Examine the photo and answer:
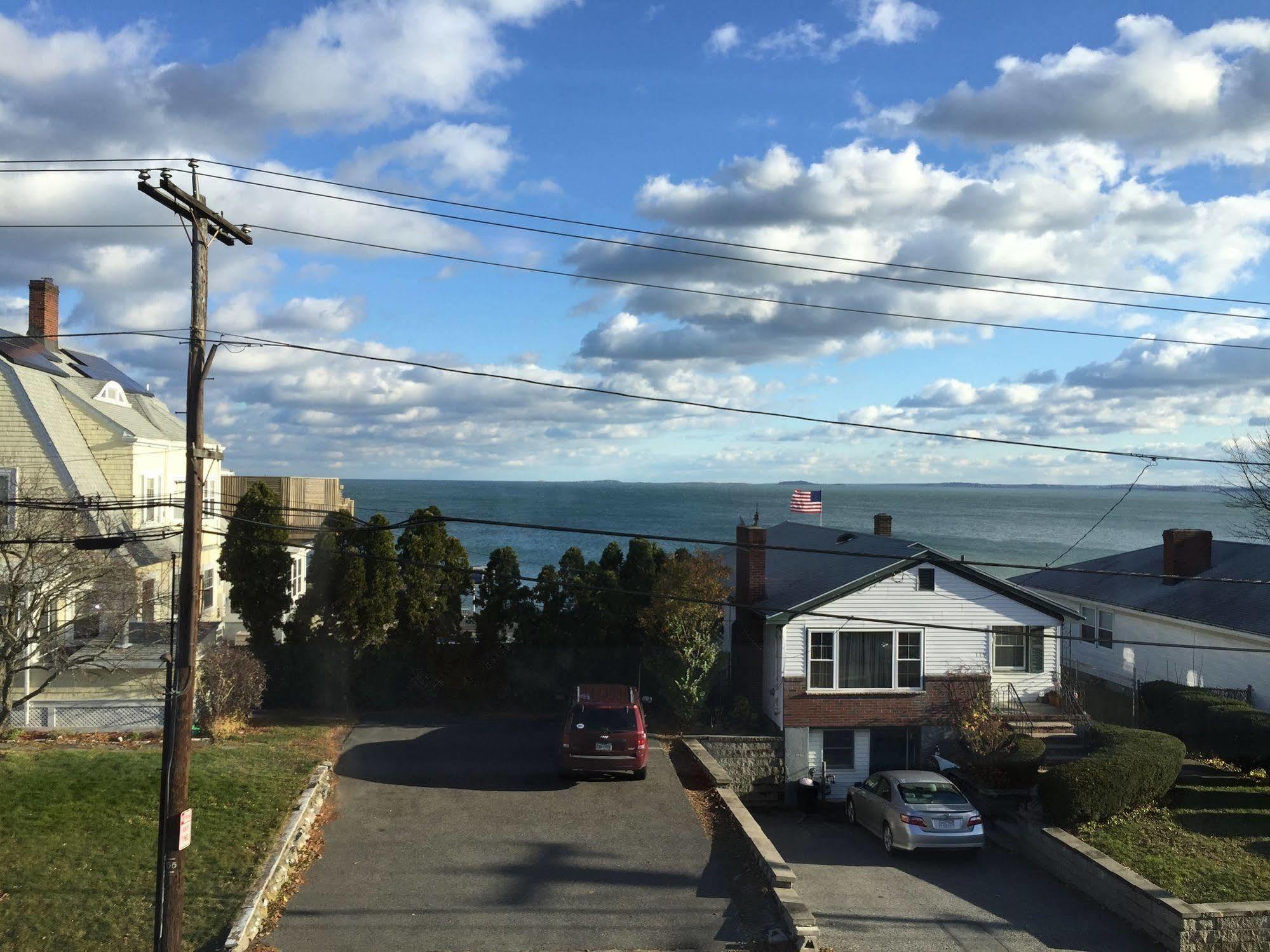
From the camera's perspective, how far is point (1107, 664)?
34.2m

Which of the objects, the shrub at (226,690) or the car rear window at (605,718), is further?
the shrub at (226,690)

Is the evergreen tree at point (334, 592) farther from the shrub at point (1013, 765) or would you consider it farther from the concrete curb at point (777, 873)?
the shrub at point (1013, 765)

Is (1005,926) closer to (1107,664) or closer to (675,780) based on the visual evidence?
(675,780)

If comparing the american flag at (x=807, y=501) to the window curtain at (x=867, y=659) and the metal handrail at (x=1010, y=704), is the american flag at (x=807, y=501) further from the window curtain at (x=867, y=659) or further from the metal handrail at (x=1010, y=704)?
the metal handrail at (x=1010, y=704)

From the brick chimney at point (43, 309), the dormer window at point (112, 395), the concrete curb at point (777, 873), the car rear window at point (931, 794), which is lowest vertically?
the car rear window at point (931, 794)

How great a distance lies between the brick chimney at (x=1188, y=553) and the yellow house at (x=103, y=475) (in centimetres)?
2985

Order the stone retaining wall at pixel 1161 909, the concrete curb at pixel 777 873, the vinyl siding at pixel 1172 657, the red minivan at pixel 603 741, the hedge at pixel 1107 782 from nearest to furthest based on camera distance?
the concrete curb at pixel 777 873 → the stone retaining wall at pixel 1161 909 → the hedge at pixel 1107 782 → the red minivan at pixel 603 741 → the vinyl siding at pixel 1172 657

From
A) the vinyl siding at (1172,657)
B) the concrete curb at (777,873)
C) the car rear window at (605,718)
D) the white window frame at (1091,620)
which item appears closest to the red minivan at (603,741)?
the car rear window at (605,718)

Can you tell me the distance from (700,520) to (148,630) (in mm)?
137067

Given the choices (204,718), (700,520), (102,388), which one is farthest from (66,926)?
(700,520)

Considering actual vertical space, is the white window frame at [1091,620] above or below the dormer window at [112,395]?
below

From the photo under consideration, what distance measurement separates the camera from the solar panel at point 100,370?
3309cm

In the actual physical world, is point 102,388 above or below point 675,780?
above

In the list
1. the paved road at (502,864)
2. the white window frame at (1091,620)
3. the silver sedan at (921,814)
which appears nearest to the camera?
the paved road at (502,864)
